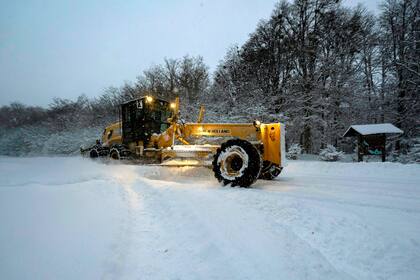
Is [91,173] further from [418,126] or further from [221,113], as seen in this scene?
[418,126]

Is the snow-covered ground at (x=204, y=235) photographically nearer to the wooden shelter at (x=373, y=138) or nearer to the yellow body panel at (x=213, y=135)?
the yellow body panel at (x=213, y=135)

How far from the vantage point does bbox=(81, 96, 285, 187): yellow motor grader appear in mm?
5624

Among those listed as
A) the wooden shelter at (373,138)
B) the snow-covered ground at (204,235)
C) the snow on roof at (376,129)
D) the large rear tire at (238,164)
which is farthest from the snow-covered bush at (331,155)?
the large rear tire at (238,164)

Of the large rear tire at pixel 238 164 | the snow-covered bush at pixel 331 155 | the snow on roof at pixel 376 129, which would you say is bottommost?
the snow-covered bush at pixel 331 155

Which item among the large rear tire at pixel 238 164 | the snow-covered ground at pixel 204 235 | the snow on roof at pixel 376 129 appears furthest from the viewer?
the snow on roof at pixel 376 129

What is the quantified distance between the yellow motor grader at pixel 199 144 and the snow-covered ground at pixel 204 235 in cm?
123

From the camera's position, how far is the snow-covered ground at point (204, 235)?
6.91ft

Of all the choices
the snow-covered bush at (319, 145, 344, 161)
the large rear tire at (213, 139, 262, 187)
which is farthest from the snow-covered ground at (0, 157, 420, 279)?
the snow-covered bush at (319, 145, 344, 161)

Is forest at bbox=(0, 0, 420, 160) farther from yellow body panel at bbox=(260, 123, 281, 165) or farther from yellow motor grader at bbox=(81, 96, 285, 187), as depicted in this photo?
yellow body panel at bbox=(260, 123, 281, 165)

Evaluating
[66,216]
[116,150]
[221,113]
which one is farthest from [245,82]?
[66,216]

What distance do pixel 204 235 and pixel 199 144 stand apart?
4.92 meters

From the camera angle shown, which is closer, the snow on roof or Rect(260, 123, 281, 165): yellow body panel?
Rect(260, 123, 281, 165): yellow body panel

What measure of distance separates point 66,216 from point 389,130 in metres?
14.2

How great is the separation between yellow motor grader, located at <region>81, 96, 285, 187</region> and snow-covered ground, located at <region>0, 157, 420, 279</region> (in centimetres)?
123
